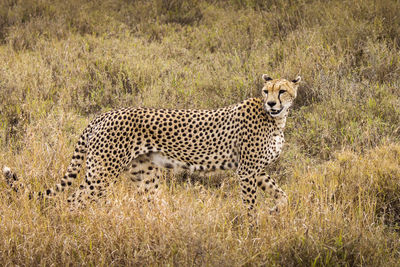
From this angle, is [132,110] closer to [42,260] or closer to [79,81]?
[42,260]

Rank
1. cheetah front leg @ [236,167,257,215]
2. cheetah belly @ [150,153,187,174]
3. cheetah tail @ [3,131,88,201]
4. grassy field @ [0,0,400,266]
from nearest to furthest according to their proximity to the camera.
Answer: grassy field @ [0,0,400,266] < cheetah tail @ [3,131,88,201] < cheetah front leg @ [236,167,257,215] < cheetah belly @ [150,153,187,174]

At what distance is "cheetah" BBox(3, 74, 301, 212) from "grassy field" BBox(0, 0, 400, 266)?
151 millimetres

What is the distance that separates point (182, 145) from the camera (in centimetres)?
350

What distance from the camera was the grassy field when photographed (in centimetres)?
276

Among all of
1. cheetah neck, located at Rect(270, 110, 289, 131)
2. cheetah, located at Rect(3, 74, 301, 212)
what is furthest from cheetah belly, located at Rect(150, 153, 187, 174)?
cheetah neck, located at Rect(270, 110, 289, 131)

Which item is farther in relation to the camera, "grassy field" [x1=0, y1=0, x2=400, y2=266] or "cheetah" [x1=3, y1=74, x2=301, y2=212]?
"cheetah" [x1=3, y1=74, x2=301, y2=212]

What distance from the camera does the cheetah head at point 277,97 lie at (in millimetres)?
3359

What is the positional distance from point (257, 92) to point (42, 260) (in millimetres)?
3262

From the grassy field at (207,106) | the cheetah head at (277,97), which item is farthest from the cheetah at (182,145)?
the grassy field at (207,106)

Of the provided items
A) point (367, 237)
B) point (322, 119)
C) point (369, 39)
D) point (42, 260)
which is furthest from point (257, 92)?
point (42, 260)

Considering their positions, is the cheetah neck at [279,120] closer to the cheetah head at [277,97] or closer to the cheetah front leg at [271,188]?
the cheetah head at [277,97]

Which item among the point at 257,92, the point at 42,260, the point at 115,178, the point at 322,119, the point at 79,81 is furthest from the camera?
the point at 79,81

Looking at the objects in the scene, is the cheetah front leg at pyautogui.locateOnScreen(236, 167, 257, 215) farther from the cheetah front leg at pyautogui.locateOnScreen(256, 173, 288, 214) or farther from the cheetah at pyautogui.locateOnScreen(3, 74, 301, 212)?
the cheetah front leg at pyautogui.locateOnScreen(256, 173, 288, 214)

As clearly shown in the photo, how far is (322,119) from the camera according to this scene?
4695mm
